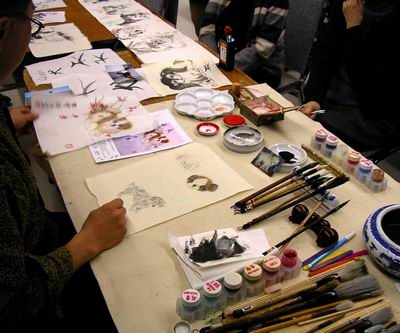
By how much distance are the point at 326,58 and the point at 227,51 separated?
50 centimetres

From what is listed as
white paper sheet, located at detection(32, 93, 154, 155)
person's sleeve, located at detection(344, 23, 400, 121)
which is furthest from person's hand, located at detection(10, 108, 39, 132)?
person's sleeve, located at detection(344, 23, 400, 121)

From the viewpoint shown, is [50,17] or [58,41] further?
[50,17]

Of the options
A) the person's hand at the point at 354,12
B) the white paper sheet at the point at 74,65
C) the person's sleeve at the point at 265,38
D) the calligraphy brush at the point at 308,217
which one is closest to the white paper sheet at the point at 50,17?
the white paper sheet at the point at 74,65

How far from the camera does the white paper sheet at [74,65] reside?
161 cm

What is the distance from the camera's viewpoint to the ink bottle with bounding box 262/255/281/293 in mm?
804

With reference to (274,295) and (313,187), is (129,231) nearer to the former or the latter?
(274,295)

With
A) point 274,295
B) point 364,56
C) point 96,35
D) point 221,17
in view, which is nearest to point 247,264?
point 274,295

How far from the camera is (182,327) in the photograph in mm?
730

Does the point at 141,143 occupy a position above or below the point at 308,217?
below

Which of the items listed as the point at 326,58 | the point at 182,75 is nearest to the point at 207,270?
the point at 182,75

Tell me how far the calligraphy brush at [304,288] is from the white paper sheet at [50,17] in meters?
1.92

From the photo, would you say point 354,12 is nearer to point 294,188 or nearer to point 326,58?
point 326,58

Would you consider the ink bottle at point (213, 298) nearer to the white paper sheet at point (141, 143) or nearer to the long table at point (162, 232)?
the long table at point (162, 232)

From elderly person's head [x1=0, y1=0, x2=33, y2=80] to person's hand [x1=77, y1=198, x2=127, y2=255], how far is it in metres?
0.36
